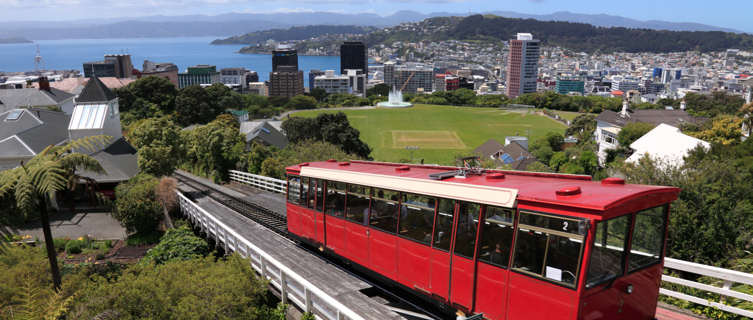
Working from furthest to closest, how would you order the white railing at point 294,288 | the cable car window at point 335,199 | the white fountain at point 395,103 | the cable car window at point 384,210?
the white fountain at point 395,103 < the cable car window at point 335,199 < the cable car window at point 384,210 < the white railing at point 294,288

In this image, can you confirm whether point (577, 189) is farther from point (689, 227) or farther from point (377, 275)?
point (689, 227)

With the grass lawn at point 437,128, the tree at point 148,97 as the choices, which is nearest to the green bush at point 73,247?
the tree at point 148,97

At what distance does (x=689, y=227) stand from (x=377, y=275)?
28.2ft

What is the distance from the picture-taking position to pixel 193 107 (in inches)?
2724

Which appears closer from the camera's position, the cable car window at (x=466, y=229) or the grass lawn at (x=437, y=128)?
the cable car window at (x=466, y=229)

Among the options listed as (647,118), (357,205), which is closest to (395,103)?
(647,118)

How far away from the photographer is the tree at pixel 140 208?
22.6 metres

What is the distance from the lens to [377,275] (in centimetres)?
1062

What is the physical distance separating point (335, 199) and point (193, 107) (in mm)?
63800

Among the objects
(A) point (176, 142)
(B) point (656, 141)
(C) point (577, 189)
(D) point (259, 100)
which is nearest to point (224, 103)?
(D) point (259, 100)

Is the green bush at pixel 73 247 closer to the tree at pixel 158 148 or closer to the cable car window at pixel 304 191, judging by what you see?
the tree at pixel 158 148

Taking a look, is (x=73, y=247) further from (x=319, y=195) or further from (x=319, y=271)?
(x=319, y=271)

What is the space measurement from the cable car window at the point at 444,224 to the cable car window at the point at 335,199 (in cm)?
333

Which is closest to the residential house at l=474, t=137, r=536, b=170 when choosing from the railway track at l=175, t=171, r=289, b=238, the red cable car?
the railway track at l=175, t=171, r=289, b=238
